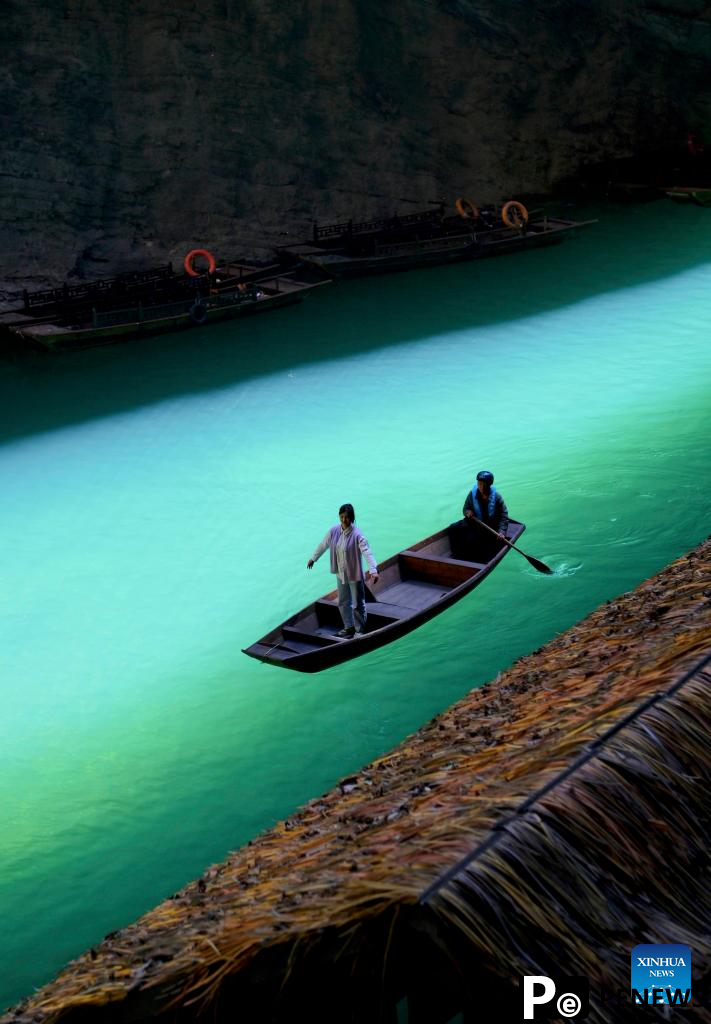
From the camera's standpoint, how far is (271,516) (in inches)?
595

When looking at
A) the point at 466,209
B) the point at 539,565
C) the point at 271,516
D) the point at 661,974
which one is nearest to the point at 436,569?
the point at 539,565

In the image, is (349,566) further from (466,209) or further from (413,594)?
(466,209)

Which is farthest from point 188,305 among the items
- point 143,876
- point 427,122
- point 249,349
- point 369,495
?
point 143,876

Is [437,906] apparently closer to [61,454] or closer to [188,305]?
[61,454]

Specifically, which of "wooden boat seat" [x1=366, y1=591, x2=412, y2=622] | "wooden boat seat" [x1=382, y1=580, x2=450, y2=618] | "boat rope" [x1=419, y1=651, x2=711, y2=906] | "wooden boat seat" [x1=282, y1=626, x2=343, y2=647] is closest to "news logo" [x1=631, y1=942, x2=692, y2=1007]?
"boat rope" [x1=419, y1=651, x2=711, y2=906]

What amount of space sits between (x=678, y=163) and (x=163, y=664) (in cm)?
2688

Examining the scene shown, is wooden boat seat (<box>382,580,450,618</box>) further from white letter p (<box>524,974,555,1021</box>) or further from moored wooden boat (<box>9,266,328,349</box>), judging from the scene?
moored wooden boat (<box>9,266,328,349</box>)

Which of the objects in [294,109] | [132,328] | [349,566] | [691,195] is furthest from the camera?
[691,195]

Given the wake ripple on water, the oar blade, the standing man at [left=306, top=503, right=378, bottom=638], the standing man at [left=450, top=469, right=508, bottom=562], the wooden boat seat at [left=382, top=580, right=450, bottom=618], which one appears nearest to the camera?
the standing man at [left=306, top=503, right=378, bottom=638]

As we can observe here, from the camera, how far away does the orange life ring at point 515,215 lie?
26.8m

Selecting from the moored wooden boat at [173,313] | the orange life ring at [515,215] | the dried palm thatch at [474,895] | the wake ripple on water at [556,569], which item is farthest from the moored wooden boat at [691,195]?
the dried palm thatch at [474,895]

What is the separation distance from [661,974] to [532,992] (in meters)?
0.52

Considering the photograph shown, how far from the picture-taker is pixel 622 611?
870 centimetres

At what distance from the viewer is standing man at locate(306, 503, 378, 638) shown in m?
10.5
